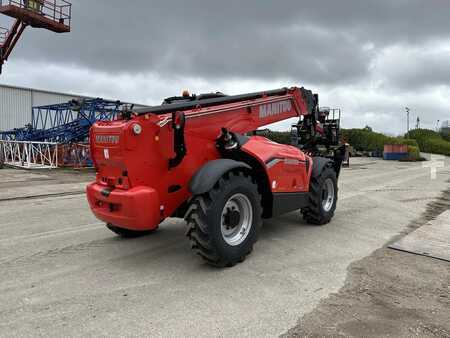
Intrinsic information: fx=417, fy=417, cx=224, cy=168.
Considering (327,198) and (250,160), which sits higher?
(250,160)

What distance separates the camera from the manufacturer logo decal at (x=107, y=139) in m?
4.51

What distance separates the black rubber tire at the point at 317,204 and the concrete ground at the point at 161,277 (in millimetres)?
206

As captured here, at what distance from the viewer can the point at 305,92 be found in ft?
24.5

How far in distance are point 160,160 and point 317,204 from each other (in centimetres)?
317

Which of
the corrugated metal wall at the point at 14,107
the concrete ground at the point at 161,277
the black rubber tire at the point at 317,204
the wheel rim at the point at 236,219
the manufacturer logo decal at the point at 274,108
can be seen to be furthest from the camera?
the corrugated metal wall at the point at 14,107

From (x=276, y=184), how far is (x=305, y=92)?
2548mm

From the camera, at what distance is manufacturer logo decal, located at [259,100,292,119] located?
20.7ft

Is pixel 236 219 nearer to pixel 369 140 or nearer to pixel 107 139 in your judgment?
pixel 107 139

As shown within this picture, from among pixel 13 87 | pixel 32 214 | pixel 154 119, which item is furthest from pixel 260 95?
pixel 13 87

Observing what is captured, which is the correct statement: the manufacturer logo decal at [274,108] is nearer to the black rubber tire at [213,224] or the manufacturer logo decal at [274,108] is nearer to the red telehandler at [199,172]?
the red telehandler at [199,172]

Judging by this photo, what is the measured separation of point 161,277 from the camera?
14.8ft

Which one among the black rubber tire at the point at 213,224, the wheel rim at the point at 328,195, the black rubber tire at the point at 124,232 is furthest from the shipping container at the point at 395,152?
the black rubber tire at the point at 213,224

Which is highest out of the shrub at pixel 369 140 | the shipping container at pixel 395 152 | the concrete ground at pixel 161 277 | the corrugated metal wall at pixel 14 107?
the corrugated metal wall at pixel 14 107

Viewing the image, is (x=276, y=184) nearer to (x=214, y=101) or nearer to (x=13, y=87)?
(x=214, y=101)
